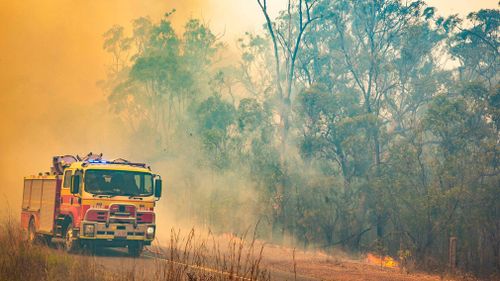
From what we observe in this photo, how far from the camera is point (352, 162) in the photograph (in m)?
37.8

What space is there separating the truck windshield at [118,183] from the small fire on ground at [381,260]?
11.4 m

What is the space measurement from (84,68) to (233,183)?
35103 mm

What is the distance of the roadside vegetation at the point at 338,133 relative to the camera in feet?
97.3

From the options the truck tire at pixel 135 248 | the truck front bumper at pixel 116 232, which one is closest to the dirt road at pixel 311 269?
the truck tire at pixel 135 248

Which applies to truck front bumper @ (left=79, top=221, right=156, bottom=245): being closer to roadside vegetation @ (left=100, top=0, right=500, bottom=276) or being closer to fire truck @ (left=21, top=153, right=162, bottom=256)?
fire truck @ (left=21, top=153, right=162, bottom=256)

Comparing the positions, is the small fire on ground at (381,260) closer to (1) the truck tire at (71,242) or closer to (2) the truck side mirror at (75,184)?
(1) the truck tire at (71,242)

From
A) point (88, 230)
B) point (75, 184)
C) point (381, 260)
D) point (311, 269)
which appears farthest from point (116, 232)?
point (381, 260)

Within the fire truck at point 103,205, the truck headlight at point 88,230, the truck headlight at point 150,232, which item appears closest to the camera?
the truck headlight at point 88,230

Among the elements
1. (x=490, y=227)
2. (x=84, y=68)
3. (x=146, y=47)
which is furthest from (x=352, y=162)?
(x=84, y=68)

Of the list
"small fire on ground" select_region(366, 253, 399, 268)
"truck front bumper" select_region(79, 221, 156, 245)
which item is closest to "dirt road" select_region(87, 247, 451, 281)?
"truck front bumper" select_region(79, 221, 156, 245)

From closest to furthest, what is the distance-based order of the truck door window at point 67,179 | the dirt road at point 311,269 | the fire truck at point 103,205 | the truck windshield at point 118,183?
the dirt road at point 311,269 → the fire truck at point 103,205 → the truck windshield at point 118,183 → the truck door window at point 67,179

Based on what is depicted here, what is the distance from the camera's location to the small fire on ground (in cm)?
2938

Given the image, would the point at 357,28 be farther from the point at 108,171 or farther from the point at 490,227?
the point at 108,171

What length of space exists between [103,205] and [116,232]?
0.92 metres
